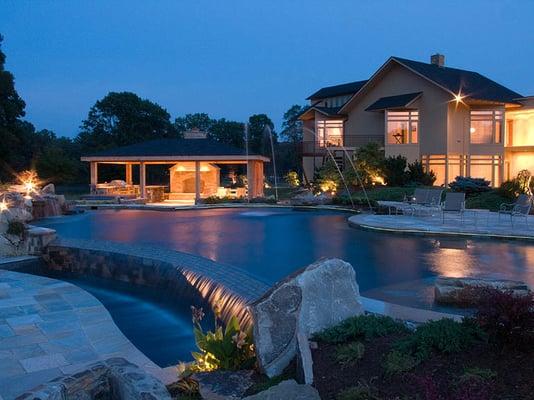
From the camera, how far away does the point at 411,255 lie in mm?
11062

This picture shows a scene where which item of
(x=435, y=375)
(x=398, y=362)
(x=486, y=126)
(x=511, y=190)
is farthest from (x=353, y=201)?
(x=435, y=375)

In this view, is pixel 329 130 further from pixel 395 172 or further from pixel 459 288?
pixel 459 288

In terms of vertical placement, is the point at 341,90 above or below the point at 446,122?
above

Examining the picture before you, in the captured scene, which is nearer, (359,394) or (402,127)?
(359,394)

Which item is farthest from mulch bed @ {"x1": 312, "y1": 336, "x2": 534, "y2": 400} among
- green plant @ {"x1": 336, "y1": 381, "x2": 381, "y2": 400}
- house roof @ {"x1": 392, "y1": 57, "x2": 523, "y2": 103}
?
house roof @ {"x1": 392, "y1": 57, "x2": 523, "y2": 103}

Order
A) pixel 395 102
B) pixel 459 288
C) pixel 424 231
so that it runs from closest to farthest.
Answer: pixel 459 288 < pixel 424 231 < pixel 395 102

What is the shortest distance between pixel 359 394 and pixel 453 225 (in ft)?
39.2

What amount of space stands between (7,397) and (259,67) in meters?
153

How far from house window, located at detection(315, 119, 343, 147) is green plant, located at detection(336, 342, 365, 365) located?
30.1 m

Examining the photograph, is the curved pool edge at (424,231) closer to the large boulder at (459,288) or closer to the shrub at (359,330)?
the large boulder at (459,288)

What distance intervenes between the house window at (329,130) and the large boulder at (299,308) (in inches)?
1154

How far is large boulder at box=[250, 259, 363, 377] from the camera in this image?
15.3 feet

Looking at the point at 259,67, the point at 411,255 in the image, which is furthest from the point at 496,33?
the point at 411,255

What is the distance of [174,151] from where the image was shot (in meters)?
27.3
